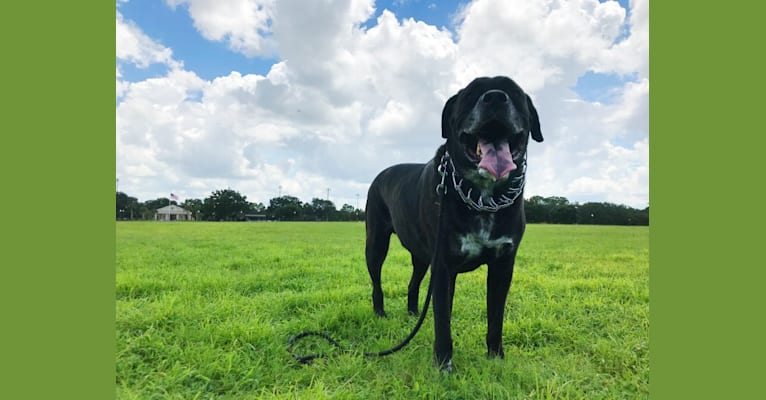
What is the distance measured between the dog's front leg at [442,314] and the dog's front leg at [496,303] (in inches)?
18.6

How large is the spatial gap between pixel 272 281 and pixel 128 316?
2.61 m

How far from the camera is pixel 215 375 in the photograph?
10.3 ft

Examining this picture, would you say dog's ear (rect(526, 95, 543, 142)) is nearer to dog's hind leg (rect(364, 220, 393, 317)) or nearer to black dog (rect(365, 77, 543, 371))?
black dog (rect(365, 77, 543, 371))

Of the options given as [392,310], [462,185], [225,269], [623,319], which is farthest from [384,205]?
[225,269]

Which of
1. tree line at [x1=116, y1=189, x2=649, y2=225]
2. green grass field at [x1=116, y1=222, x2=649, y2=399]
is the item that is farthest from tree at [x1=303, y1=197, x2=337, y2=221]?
green grass field at [x1=116, y1=222, x2=649, y2=399]

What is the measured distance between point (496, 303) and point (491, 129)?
159 cm

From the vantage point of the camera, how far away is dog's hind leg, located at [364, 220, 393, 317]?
480 centimetres

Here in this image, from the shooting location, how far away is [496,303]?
3502 millimetres

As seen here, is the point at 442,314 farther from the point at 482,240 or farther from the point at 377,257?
the point at 377,257

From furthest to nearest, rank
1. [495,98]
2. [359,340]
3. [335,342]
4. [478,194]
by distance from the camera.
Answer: [359,340] → [335,342] → [478,194] → [495,98]

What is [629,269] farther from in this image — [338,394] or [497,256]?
[338,394]

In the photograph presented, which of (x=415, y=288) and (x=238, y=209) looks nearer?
(x=415, y=288)

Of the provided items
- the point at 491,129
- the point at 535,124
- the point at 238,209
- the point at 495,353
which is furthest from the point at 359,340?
the point at 238,209

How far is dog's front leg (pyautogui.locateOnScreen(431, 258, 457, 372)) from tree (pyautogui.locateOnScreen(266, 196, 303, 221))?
7729cm
